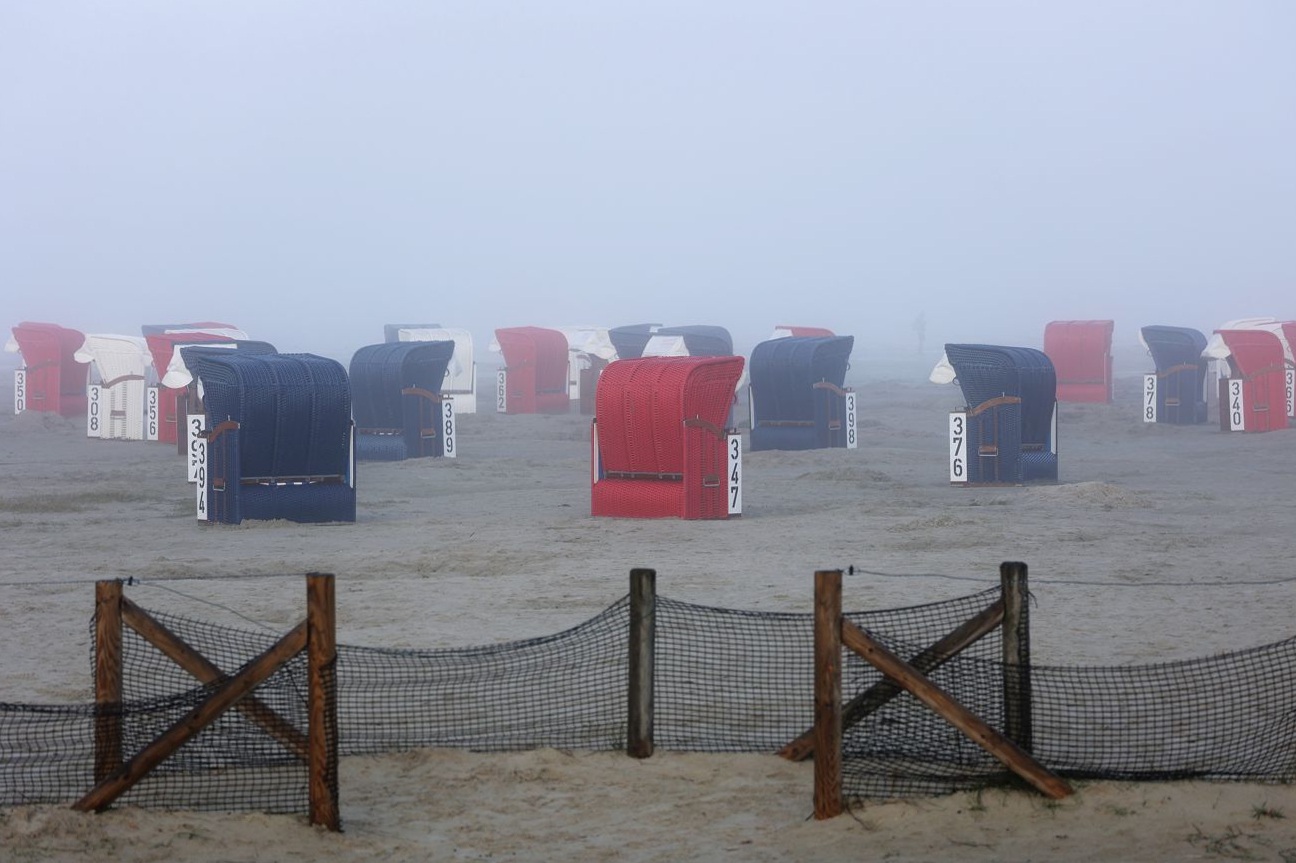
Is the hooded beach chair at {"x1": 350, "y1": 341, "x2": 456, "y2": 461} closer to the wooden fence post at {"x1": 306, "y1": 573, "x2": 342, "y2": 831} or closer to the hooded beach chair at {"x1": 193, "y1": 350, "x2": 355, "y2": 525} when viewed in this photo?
the hooded beach chair at {"x1": 193, "y1": 350, "x2": 355, "y2": 525}

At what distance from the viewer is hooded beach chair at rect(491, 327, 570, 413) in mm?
47188

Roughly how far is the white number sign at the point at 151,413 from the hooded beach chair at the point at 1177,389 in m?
26.5

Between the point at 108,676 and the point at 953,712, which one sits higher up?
the point at 108,676

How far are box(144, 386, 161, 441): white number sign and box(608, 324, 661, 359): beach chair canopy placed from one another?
16.1 metres

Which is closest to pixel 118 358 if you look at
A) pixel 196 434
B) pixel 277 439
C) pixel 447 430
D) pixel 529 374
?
pixel 447 430

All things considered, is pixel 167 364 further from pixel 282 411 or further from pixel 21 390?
pixel 282 411

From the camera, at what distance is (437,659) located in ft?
33.9

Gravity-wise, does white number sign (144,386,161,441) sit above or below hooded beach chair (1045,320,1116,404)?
below

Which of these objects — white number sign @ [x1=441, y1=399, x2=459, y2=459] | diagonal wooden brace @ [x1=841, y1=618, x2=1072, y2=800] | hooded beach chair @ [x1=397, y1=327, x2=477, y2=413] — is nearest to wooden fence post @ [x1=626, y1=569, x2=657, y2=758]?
diagonal wooden brace @ [x1=841, y1=618, x2=1072, y2=800]

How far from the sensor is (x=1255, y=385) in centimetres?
3653

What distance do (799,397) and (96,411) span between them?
18374mm

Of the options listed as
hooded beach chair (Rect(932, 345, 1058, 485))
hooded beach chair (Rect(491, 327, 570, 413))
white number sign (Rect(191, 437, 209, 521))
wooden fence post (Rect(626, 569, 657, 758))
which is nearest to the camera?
wooden fence post (Rect(626, 569, 657, 758))

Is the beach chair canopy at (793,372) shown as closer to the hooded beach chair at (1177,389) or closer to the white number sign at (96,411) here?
the hooded beach chair at (1177,389)

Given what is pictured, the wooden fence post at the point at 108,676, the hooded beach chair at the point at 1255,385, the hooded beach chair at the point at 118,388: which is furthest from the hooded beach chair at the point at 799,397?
the wooden fence post at the point at 108,676
